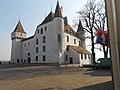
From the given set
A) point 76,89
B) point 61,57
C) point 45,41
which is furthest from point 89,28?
point 76,89

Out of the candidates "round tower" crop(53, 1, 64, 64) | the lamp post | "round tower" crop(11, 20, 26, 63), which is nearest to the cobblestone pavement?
the lamp post

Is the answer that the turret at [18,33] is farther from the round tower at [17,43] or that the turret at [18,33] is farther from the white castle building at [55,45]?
the white castle building at [55,45]

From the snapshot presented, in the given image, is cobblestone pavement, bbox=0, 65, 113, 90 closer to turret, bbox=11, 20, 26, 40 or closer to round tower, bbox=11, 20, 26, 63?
round tower, bbox=11, 20, 26, 63

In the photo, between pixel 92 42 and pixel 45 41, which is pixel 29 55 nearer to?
pixel 45 41

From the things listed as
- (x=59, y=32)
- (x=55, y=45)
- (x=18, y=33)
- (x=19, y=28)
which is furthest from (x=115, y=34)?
(x=19, y=28)

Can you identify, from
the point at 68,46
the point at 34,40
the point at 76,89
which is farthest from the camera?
the point at 34,40

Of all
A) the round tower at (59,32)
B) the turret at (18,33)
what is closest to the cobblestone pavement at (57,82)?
the round tower at (59,32)

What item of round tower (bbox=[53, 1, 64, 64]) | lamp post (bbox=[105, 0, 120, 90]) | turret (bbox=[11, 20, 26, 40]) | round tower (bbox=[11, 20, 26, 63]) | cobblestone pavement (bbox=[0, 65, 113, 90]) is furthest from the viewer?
turret (bbox=[11, 20, 26, 40])

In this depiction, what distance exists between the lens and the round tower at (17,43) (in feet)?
190

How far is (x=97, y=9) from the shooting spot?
32156 millimetres

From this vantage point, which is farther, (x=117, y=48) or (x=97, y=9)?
(x=97, y=9)

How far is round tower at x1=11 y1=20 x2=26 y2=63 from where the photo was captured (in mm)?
58000

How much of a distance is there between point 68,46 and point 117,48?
146 ft

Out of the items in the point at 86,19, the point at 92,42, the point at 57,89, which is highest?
the point at 86,19
